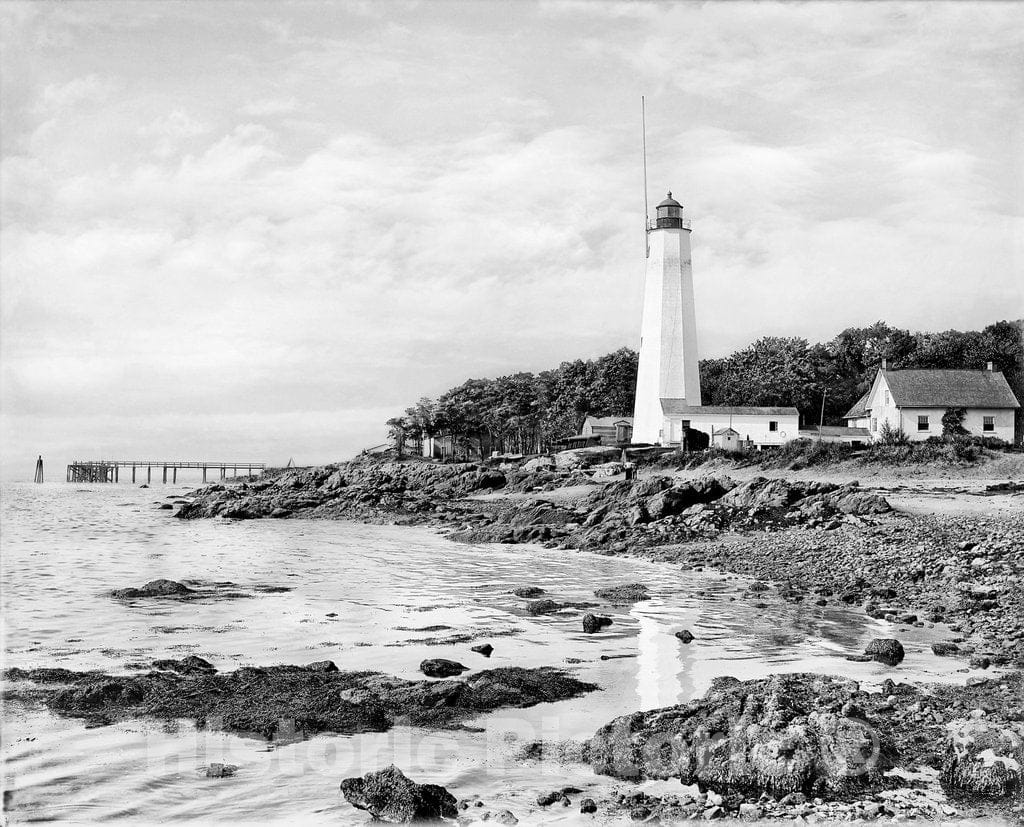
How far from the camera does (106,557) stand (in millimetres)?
23859

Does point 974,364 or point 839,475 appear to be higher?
point 974,364

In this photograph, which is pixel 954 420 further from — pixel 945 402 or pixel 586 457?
pixel 586 457

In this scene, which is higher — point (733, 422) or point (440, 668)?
point (733, 422)

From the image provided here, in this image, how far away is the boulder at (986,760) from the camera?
5.91 metres

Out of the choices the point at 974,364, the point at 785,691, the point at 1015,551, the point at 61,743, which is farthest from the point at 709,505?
the point at 974,364

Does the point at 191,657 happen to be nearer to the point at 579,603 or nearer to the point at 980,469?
the point at 579,603

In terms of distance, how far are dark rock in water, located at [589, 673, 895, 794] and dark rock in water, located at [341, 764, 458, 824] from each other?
1318mm

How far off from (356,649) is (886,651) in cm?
Answer: 620

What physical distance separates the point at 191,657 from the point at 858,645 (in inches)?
311

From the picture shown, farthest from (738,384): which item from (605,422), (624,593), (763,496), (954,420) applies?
(624,593)

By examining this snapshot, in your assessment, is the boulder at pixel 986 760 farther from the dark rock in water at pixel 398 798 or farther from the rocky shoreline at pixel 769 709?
the dark rock in water at pixel 398 798

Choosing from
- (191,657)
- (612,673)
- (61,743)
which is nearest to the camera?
(61,743)

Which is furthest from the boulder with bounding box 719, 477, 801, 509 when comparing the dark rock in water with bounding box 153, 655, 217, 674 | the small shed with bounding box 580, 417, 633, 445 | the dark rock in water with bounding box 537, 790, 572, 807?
the small shed with bounding box 580, 417, 633, 445

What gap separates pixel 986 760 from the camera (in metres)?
6.06
